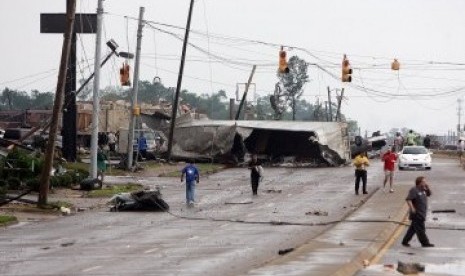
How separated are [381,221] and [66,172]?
19.7 metres

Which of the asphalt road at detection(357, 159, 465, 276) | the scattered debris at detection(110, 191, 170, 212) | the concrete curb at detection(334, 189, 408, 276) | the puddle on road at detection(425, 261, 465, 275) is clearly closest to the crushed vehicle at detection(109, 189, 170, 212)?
the scattered debris at detection(110, 191, 170, 212)

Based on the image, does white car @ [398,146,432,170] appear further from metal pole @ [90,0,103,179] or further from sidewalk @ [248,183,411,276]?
sidewalk @ [248,183,411,276]

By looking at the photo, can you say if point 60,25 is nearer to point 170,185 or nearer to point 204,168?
point 204,168

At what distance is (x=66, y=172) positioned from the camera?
44531mm

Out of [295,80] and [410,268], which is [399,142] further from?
[295,80]

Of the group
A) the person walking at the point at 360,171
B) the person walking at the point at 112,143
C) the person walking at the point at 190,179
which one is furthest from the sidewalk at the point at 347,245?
the person walking at the point at 112,143

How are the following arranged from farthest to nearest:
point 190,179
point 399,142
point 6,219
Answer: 1. point 399,142
2. point 190,179
3. point 6,219

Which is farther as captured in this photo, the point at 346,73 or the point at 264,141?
the point at 264,141

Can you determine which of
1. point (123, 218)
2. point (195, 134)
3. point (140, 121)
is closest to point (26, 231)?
point (123, 218)

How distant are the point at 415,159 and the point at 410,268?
122 feet

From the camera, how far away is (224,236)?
26234 millimetres

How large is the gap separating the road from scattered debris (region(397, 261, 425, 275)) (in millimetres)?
808

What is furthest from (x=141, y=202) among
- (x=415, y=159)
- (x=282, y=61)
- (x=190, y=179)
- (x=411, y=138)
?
(x=411, y=138)

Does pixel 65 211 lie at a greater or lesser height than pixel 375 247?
lesser
